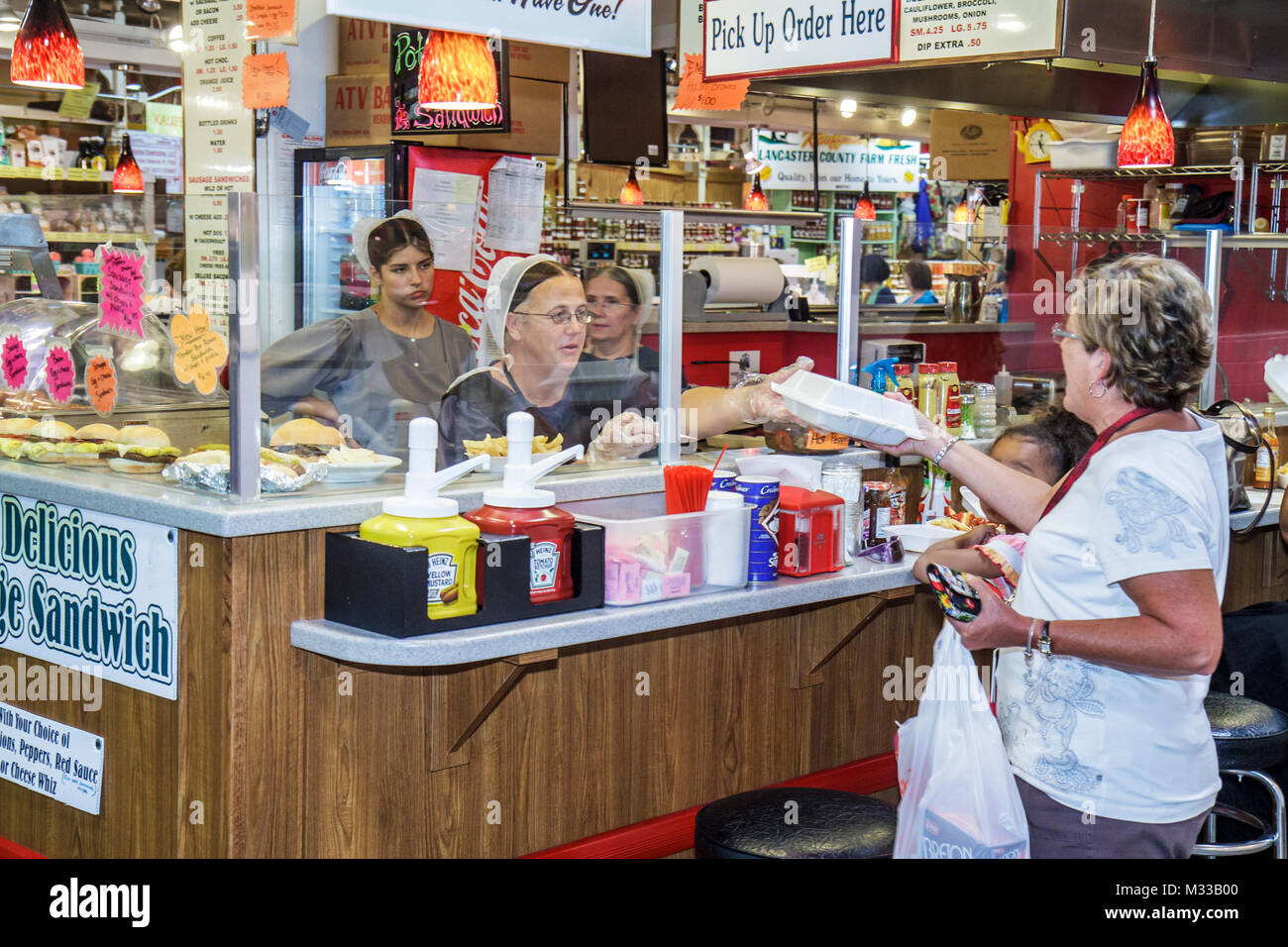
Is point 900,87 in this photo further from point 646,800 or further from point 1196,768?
point 1196,768

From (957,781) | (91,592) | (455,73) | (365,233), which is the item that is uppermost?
(455,73)

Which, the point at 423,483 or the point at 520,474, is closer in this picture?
the point at 423,483

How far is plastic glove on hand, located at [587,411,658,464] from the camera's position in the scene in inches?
128

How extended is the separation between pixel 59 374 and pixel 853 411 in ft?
5.87

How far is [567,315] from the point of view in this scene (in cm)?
331

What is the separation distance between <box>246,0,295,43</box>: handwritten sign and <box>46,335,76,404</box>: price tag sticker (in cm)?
→ 148

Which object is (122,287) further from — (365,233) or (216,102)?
(216,102)

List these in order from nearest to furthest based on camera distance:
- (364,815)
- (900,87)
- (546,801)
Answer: (364,815) → (546,801) → (900,87)

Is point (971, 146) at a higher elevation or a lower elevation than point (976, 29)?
higher

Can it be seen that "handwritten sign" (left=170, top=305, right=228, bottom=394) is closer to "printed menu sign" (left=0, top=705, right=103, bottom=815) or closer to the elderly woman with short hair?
"printed menu sign" (left=0, top=705, right=103, bottom=815)

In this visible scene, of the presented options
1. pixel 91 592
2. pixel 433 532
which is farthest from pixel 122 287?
pixel 433 532

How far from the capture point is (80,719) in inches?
116

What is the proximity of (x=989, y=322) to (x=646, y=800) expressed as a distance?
7.83 feet
